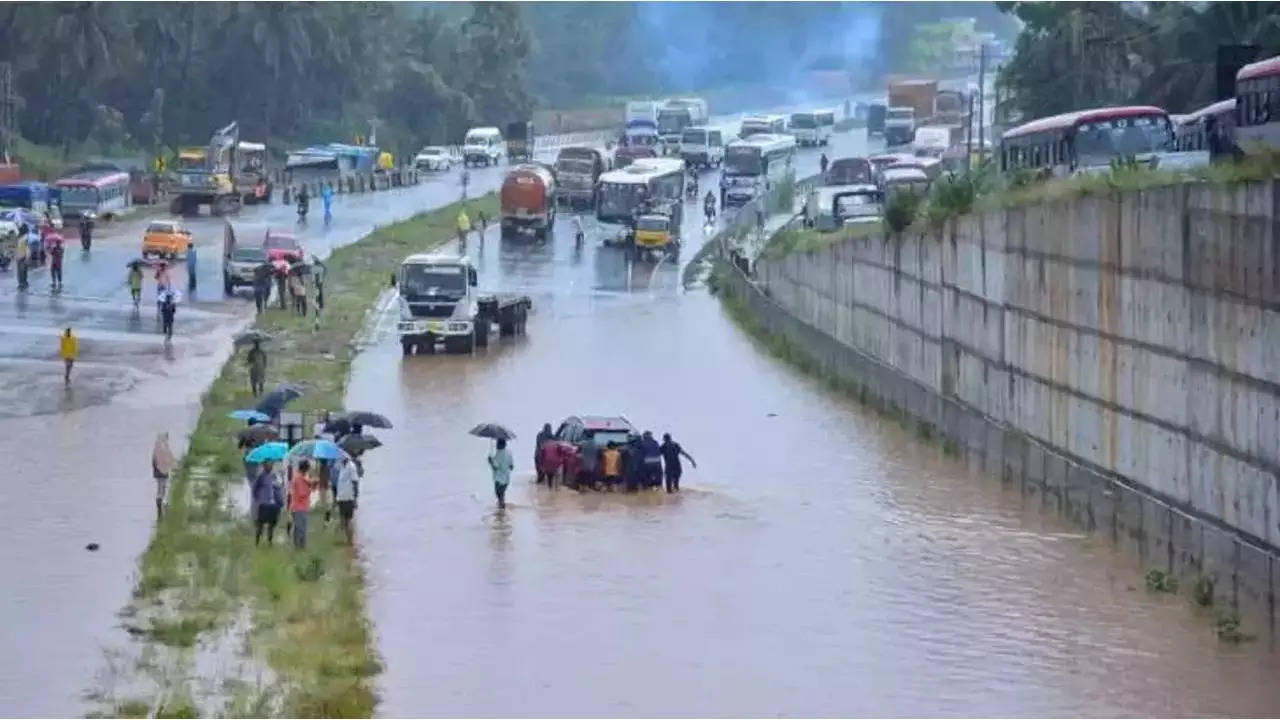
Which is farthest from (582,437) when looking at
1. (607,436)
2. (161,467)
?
(161,467)

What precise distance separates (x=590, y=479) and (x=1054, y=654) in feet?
31.2

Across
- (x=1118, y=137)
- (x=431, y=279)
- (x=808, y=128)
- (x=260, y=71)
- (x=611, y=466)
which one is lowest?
(x=611, y=466)

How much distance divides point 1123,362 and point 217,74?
2944 inches

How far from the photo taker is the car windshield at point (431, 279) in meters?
49.2

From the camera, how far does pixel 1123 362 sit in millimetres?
31062

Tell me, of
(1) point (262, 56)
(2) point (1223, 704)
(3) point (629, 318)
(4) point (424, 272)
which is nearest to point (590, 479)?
(2) point (1223, 704)

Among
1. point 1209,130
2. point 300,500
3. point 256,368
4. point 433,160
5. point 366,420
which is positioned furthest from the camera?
point 433,160

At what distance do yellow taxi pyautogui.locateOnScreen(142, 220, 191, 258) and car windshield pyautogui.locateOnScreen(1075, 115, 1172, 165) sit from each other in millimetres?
24440

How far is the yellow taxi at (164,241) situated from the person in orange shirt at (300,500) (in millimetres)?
35480

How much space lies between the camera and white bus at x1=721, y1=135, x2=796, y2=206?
275 feet

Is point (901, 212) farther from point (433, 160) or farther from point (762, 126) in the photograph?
point (762, 126)

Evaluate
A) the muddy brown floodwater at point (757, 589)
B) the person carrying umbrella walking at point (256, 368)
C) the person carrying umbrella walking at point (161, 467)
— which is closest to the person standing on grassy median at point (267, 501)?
the muddy brown floodwater at point (757, 589)

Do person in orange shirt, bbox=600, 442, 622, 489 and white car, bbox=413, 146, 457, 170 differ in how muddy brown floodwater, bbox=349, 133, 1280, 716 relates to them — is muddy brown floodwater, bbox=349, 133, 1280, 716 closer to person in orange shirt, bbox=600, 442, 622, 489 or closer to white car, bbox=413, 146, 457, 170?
person in orange shirt, bbox=600, 442, 622, 489

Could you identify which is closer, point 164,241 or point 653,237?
point 164,241
